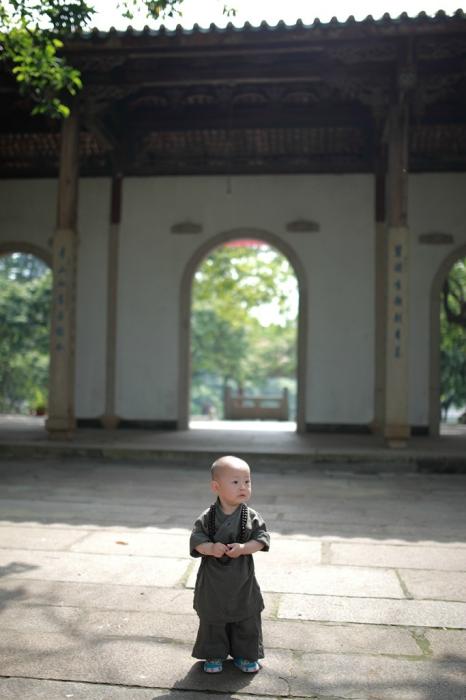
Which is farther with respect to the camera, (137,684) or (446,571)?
(446,571)

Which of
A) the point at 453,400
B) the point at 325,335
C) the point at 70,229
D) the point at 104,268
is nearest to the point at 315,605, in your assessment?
the point at 70,229

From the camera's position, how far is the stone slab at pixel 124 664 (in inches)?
81.7

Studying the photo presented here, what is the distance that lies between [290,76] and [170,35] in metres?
1.45

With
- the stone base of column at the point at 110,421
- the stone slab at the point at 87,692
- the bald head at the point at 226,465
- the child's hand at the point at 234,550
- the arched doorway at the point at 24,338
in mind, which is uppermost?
the arched doorway at the point at 24,338

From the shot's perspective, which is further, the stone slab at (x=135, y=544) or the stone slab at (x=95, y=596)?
the stone slab at (x=135, y=544)

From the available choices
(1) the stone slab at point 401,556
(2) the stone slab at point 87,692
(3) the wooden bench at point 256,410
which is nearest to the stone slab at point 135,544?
(1) the stone slab at point 401,556

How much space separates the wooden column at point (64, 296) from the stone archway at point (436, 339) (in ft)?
17.0

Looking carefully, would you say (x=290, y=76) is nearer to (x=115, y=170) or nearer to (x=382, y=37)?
(x=382, y=37)

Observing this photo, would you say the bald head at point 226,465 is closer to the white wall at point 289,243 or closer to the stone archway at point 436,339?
the white wall at point 289,243

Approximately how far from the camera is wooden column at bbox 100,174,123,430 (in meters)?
10.3

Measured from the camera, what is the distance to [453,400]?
16.2 m

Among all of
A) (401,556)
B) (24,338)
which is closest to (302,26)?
(401,556)

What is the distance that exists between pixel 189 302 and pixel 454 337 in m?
6.81

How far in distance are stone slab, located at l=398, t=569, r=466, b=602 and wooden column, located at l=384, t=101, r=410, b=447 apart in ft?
14.0
